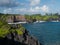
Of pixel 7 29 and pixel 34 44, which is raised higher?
pixel 7 29

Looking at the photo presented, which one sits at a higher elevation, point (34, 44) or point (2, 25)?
point (2, 25)

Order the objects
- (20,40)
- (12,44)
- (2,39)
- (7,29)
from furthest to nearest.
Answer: (20,40) → (7,29) → (12,44) → (2,39)

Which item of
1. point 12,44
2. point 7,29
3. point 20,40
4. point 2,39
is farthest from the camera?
point 20,40

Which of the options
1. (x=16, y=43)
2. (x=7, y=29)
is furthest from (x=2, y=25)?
(x=16, y=43)

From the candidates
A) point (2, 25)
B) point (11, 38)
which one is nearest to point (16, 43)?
point (11, 38)

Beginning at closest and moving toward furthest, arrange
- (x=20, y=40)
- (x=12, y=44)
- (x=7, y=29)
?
(x=12, y=44) < (x=7, y=29) < (x=20, y=40)

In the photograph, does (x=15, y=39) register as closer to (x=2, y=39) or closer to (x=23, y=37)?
(x=23, y=37)

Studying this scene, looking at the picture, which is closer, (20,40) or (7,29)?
(7,29)

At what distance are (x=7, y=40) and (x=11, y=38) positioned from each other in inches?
181

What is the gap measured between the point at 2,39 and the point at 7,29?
Result: 7.16 m

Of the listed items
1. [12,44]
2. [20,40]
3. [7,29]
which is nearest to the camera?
[12,44]

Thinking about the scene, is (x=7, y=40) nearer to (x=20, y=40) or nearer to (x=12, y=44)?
(x=12, y=44)

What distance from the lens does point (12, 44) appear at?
1956 inches

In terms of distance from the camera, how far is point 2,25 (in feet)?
176
